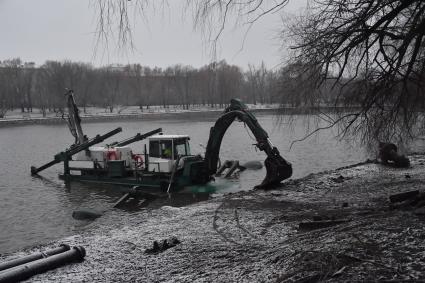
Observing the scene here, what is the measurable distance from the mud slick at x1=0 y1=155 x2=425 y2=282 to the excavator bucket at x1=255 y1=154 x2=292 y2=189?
41.0 inches

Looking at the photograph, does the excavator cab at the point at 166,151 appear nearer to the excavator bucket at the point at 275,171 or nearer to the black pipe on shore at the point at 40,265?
the excavator bucket at the point at 275,171

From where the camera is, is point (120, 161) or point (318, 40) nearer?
point (318, 40)

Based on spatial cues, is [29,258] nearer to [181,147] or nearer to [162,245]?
[162,245]

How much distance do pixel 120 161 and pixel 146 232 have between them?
1086 cm

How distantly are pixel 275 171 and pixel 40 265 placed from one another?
9.51m

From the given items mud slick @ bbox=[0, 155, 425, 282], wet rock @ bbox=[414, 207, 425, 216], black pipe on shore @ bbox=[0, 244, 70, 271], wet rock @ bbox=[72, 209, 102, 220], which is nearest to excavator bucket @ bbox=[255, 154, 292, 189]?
mud slick @ bbox=[0, 155, 425, 282]

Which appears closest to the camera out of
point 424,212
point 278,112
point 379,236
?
point 379,236

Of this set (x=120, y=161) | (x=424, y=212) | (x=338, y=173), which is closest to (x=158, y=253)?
(x=424, y=212)

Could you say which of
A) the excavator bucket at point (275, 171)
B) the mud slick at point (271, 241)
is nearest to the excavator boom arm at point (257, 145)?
the excavator bucket at point (275, 171)

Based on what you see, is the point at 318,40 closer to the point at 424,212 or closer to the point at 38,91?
the point at 424,212

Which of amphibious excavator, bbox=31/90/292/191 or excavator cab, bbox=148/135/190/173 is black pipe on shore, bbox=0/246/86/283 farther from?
excavator cab, bbox=148/135/190/173

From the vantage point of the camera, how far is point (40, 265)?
832 cm

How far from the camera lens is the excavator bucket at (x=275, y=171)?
16188mm

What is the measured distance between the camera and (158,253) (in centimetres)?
884
